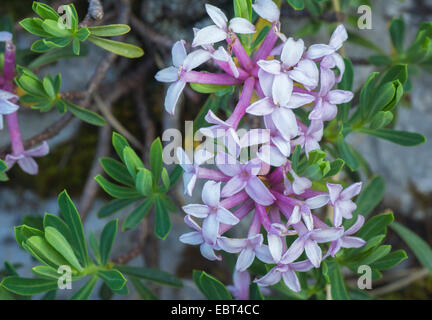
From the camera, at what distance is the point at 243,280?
166 cm

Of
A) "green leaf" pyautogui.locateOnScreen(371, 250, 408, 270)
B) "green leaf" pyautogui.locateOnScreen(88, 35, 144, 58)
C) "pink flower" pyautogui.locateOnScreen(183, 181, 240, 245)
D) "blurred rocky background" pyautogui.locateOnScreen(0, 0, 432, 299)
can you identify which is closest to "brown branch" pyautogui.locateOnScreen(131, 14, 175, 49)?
"blurred rocky background" pyautogui.locateOnScreen(0, 0, 432, 299)

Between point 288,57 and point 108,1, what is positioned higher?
point 108,1

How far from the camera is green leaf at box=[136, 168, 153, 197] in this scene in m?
1.48

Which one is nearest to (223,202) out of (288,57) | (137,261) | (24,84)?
(288,57)

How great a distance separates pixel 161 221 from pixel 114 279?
23cm

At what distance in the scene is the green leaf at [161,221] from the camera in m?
1.59

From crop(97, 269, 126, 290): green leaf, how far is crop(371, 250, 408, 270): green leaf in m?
0.80

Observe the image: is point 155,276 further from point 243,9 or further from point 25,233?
point 243,9

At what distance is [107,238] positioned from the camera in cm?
172

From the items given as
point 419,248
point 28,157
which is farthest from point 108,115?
point 419,248

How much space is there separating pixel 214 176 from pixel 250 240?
19 cm

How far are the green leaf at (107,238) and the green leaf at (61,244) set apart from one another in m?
0.15
